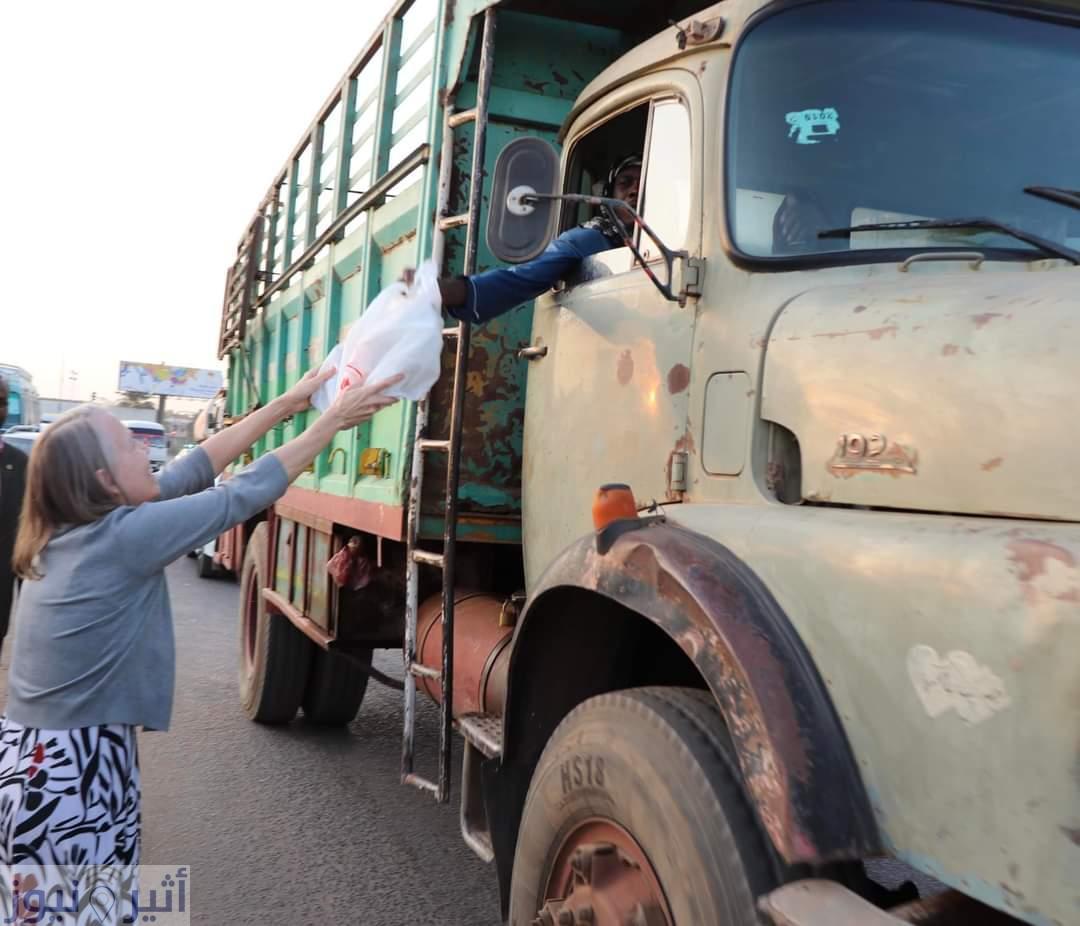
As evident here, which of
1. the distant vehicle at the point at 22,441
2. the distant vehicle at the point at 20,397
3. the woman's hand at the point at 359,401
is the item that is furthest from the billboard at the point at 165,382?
the woman's hand at the point at 359,401

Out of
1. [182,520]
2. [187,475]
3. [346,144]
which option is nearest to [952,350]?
[182,520]

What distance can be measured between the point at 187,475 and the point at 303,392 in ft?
1.31

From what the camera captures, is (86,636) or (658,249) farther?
(658,249)

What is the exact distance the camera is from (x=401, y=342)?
2842 millimetres

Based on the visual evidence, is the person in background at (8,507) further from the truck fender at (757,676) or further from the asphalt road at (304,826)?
the truck fender at (757,676)

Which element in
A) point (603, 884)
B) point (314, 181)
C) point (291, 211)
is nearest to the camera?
point (603, 884)

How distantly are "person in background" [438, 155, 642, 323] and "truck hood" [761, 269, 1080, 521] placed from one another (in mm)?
991

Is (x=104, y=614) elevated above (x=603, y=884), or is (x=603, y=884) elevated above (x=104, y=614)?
(x=104, y=614)

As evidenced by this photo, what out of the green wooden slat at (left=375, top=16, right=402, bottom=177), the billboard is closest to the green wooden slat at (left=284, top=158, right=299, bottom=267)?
the green wooden slat at (left=375, top=16, right=402, bottom=177)

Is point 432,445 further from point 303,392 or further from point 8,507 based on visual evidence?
point 8,507

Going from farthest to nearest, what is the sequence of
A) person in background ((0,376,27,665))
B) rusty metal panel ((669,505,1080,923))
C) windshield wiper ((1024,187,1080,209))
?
person in background ((0,376,27,665)) < windshield wiper ((1024,187,1080,209)) < rusty metal panel ((669,505,1080,923))

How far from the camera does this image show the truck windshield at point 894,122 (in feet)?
7.56

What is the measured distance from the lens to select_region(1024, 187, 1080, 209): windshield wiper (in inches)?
87.0

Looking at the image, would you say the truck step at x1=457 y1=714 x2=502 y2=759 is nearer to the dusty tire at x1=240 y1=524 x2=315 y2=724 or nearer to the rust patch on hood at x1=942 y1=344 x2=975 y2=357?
the rust patch on hood at x1=942 y1=344 x2=975 y2=357
